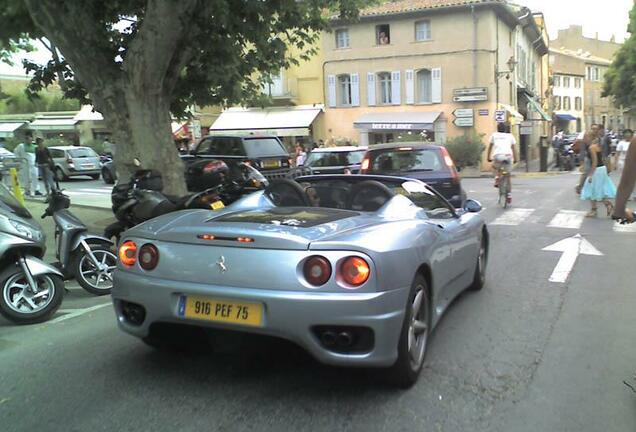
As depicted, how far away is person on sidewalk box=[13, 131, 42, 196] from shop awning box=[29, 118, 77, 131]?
2867 centimetres

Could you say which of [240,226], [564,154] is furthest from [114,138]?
[564,154]

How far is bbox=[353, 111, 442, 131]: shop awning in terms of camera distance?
107ft

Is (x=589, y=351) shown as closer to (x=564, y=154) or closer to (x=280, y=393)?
(x=280, y=393)

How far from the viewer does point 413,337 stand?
12.5 feet

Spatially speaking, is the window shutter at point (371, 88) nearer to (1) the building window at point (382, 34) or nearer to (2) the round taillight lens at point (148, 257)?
(1) the building window at point (382, 34)

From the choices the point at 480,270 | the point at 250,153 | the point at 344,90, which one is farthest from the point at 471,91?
the point at 480,270

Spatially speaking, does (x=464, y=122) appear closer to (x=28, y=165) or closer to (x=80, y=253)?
(x=28, y=165)

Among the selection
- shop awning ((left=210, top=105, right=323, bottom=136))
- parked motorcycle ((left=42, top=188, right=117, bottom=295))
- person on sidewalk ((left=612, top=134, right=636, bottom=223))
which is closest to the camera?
person on sidewalk ((left=612, top=134, right=636, bottom=223))

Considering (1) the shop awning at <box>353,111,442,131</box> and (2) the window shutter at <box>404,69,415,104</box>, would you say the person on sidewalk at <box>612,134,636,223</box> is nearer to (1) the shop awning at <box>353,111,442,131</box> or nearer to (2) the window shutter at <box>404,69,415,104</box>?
(1) the shop awning at <box>353,111,442,131</box>

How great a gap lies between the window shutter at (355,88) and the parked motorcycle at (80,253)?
96.6 ft

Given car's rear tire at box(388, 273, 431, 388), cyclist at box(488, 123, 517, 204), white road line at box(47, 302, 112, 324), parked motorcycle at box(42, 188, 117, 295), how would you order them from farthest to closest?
1. cyclist at box(488, 123, 517, 204)
2. parked motorcycle at box(42, 188, 117, 295)
3. white road line at box(47, 302, 112, 324)
4. car's rear tire at box(388, 273, 431, 388)

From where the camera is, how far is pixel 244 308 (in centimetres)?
344

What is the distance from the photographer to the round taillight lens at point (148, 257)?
3785 millimetres

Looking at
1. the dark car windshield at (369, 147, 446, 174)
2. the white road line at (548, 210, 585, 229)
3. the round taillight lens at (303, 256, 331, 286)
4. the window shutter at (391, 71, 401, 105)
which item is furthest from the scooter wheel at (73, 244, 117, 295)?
the window shutter at (391, 71, 401, 105)
